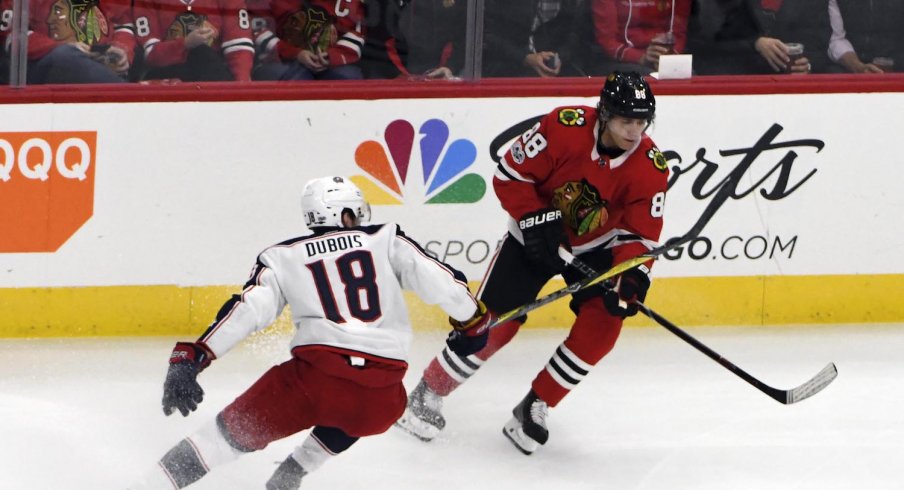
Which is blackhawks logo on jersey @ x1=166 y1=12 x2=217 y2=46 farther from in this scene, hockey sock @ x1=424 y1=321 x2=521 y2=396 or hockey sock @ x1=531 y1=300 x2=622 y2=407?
hockey sock @ x1=531 y1=300 x2=622 y2=407

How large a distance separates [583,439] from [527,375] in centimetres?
53

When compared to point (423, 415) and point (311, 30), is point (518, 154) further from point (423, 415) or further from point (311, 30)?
point (311, 30)

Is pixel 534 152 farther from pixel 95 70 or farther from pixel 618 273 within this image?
pixel 95 70

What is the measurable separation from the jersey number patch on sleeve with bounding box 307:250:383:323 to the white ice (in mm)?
624

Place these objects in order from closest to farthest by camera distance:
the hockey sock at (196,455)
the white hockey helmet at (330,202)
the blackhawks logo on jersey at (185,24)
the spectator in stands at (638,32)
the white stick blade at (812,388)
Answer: the hockey sock at (196,455), the white hockey helmet at (330,202), the white stick blade at (812,388), the blackhawks logo on jersey at (185,24), the spectator in stands at (638,32)

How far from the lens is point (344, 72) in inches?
181

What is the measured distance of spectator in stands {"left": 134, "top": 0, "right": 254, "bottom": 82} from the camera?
177 inches

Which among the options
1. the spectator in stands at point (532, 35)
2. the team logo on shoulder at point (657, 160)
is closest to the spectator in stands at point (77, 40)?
the spectator in stands at point (532, 35)

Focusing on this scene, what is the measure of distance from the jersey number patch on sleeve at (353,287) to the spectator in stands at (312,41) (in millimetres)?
1531

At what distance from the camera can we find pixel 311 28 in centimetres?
458

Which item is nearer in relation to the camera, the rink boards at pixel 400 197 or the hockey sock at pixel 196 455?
the hockey sock at pixel 196 455

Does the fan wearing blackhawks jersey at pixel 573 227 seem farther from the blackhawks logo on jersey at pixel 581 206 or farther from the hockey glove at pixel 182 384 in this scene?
the hockey glove at pixel 182 384

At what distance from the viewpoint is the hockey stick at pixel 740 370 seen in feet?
12.2

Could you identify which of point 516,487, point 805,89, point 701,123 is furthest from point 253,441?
point 805,89
